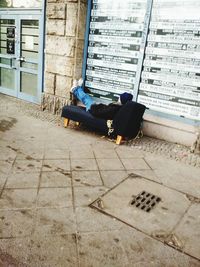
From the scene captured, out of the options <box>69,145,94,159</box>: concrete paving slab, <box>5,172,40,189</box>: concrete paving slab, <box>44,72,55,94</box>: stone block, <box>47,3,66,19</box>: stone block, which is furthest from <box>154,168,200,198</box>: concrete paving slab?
<box>47,3,66,19</box>: stone block

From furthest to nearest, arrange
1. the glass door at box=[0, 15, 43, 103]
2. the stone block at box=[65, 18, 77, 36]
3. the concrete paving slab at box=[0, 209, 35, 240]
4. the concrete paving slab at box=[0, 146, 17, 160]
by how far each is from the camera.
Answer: the glass door at box=[0, 15, 43, 103] < the stone block at box=[65, 18, 77, 36] < the concrete paving slab at box=[0, 146, 17, 160] < the concrete paving slab at box=[0, 209, 35, 240]

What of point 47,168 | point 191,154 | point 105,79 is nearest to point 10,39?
point 105,79

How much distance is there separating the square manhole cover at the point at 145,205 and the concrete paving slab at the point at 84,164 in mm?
617

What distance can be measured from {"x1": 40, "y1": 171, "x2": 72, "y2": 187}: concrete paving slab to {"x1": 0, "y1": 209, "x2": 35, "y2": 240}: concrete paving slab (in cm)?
63

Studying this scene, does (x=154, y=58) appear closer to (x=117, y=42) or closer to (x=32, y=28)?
(x=117, y=42)

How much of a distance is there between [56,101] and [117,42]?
2151mm

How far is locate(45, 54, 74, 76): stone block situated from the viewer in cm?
638

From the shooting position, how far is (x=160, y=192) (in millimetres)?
3551

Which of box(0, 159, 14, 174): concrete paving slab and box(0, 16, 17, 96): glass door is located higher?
box(0, 16, 17, 96): glass door

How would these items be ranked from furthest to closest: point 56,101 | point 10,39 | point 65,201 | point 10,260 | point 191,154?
point 10,39, point 56,101, point 191,154, point 65,201, point 10,260

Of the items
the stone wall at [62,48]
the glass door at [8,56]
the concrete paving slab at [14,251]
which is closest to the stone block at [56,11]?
the stone wall at [62,48]

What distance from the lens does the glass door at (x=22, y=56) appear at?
7082mm

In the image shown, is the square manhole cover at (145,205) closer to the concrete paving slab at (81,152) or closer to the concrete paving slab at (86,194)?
the concrete paving slab at (86,194)

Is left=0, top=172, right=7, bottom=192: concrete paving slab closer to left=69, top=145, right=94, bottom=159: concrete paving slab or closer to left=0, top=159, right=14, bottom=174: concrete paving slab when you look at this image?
left=0, top=159, right=14, bottom=174: concrete paving slab
